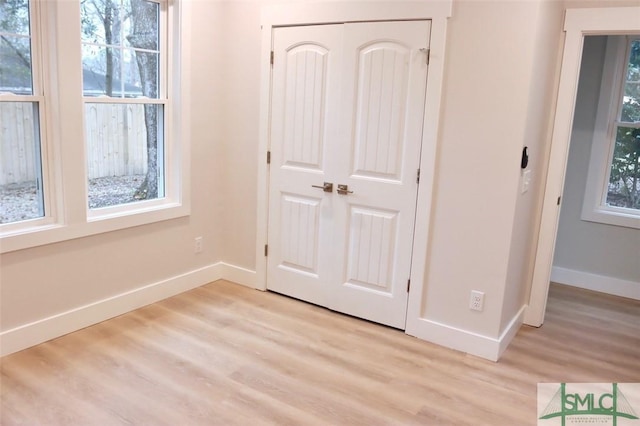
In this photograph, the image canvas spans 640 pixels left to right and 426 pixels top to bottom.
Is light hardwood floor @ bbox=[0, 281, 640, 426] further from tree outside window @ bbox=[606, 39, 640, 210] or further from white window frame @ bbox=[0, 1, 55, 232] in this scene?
tree outside window @ bbox=[606, 39, 640, 210]

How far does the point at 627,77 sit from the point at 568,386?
2685mm

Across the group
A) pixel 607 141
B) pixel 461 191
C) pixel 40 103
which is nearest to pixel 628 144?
pixel 607 141

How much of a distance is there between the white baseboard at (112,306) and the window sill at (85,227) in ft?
1.51

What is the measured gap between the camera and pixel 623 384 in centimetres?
289

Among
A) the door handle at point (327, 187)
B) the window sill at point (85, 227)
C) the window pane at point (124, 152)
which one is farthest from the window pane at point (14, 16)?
the door handle at point (327, 187)

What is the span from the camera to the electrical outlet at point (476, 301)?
3.09 m

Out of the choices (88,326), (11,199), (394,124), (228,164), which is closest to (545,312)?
(394,124)

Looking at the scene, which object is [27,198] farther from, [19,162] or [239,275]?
[239,275]

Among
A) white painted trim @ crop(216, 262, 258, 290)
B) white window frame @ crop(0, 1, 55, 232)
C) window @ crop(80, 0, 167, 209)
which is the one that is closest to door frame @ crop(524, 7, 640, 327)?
white painted trim @ crop(216, 262, 258, 290)

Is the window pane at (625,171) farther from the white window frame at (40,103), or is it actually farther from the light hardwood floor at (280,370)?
the white window frame at (40,103)

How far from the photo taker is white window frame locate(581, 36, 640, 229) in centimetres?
414

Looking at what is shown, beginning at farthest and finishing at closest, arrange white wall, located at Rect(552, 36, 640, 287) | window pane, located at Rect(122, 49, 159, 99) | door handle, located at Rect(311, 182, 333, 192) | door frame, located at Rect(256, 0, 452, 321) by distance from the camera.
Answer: white wall, located at Rect(552, 36, 640, 287), door handle, located at Rect(311, 182, 333, 192), window pane, located at Rect(122, 49, 159, 99), door frame, located at Rect(256, 0, 452, 321)

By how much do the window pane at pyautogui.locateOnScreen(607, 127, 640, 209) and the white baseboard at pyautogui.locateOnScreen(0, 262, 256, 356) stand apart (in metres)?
3.11

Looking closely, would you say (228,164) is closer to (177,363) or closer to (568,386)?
(177,363)
